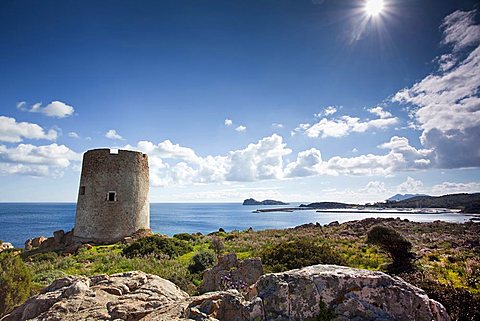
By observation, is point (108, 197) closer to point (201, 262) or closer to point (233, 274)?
point (201, 262)

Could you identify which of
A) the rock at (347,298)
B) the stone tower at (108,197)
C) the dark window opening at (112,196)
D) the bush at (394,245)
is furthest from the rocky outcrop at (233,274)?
the dark window opening at (112,196)

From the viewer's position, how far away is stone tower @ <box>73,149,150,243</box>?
933 inches

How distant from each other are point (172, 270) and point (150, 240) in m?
7.50

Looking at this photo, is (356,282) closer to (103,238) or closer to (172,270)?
(172,270)

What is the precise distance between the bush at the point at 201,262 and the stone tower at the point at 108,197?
40.5 feet

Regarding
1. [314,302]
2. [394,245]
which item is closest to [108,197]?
[394,245]

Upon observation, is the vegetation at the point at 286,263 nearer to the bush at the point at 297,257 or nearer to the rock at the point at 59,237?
the bush at the point at 297,257

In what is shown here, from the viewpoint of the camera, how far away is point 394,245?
1523cm

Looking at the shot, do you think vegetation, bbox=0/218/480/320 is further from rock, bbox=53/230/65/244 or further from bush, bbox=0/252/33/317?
rock, bbox=53/230/65/244

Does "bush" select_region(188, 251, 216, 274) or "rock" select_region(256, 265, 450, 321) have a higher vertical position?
"rock" select_region(256, 265, 450, 321)

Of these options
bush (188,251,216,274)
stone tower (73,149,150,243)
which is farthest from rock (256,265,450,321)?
stone tower (73,149,150,243)

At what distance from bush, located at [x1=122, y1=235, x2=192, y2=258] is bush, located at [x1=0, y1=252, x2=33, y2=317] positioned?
807cm

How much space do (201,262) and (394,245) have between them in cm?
992

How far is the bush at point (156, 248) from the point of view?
58.8 feet
